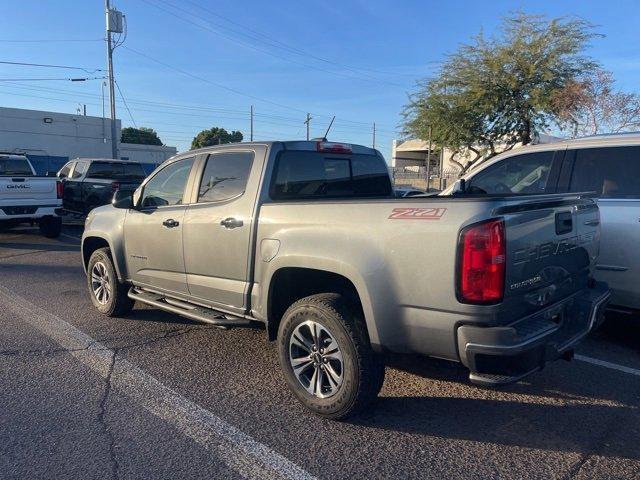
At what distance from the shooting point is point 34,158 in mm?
27656

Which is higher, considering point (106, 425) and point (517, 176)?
point (517, 176)

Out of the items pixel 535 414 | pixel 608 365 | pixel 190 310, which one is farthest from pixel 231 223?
pixel 608 365

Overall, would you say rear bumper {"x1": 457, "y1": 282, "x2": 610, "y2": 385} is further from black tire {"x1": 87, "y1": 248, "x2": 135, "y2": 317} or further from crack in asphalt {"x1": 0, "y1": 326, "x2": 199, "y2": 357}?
black tire {"x1": 87, "y1": 248, "x2": 135, "y2": 317}

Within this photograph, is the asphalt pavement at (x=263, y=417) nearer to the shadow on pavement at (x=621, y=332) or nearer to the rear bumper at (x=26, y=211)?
the shadow on pavement at (x=621, y=332)

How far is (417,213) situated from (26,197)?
10933 millimetres

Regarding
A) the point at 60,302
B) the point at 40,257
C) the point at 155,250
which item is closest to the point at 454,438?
the point at 155,250

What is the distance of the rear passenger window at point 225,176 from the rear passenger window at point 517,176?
2450mm

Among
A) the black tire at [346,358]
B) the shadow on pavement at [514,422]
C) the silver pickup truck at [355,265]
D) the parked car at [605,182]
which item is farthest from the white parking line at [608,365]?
the black tire at [346,358]

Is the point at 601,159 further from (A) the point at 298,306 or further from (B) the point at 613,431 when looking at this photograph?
(A) the point at 298,306

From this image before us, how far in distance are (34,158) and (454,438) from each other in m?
29.5

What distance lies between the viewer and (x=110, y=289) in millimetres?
5910

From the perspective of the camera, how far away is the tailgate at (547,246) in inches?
116

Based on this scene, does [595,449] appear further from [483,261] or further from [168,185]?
[168,185]

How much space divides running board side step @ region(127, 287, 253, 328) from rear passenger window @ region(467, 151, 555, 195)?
9.17 feet
